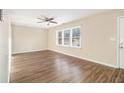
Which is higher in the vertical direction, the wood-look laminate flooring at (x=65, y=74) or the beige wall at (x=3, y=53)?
the beige wall at (x=3, y=53)

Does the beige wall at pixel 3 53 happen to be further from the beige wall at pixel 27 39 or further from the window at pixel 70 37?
the beige wall at pixel 27 39

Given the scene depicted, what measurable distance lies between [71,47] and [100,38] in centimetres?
205

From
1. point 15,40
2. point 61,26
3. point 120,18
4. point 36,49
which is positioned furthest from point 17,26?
point 120,18

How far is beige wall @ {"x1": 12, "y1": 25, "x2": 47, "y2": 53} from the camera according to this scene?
263 inches

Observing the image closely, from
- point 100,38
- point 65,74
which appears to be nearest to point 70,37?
point 100,38

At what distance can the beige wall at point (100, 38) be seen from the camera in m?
3.31

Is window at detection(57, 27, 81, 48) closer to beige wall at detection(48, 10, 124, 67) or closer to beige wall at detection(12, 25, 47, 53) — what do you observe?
beige wall at detection(48, 10, 124, 67)

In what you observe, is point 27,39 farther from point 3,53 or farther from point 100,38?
point 3,53

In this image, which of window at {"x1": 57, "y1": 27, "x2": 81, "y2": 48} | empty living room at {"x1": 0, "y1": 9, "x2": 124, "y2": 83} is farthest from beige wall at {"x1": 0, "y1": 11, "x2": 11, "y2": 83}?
window at {"x1": 57, "y1": 27, "x2": 81, "y2": 48}

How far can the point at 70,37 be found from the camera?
5750 mm

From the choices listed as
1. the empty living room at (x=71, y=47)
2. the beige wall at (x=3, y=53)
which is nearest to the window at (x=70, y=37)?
the empty living room at (x=71, y=47)
